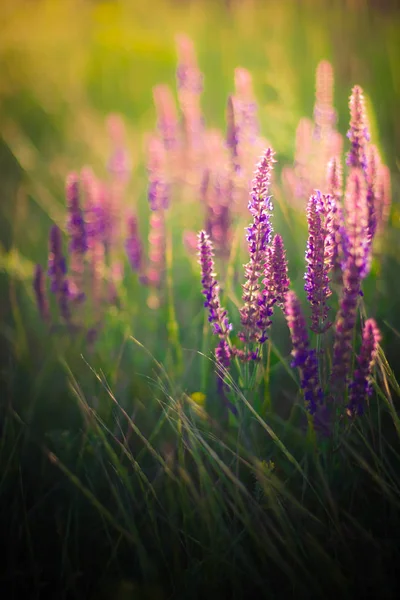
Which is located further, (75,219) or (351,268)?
(75,219)

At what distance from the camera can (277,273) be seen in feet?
4.35

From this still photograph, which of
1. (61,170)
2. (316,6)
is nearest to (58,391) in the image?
(61,170)

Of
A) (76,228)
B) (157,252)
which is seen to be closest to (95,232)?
→ (76,228)

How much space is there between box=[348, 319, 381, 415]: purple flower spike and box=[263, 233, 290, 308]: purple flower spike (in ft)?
0.81

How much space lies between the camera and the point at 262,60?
12.3ft

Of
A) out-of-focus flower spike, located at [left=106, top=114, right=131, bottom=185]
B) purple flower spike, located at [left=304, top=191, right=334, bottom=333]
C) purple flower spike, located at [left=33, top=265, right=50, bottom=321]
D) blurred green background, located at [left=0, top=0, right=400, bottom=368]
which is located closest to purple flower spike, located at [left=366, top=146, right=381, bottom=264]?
purple flower spike, located at [left=304, top=191, right=334, bottom=333]

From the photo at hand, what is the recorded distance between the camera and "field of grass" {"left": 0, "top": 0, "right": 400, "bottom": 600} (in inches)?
47.4

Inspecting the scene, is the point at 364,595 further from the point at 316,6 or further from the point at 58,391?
the point at 316,6

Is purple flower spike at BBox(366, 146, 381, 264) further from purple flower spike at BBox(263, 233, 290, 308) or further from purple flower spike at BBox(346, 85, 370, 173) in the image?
purple flower spike at BBox(263, 233, 290, 308)

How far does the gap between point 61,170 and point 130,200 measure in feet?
2.06

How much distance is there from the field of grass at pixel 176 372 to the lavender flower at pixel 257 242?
13 cm

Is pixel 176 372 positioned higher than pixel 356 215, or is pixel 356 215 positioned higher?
pixel 356 215

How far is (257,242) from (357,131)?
446mm

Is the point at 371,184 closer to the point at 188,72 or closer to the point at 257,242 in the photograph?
the point at 257,242
